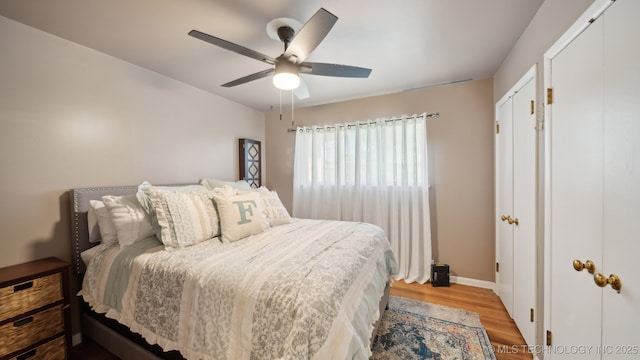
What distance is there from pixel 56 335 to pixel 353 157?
3.15 meters

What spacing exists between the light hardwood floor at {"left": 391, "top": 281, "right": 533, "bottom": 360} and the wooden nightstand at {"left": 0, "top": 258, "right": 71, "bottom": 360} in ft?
9.22

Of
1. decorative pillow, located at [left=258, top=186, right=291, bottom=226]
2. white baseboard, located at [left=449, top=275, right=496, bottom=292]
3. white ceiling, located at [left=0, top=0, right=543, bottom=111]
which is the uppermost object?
white ceiling, located at [left=0, top=0, right=543, bottom=111]

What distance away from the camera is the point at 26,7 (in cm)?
146

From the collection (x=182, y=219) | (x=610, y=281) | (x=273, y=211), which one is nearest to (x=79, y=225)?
(x=182, y=219)

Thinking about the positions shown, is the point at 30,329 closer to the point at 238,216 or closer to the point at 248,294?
the point at 238,216

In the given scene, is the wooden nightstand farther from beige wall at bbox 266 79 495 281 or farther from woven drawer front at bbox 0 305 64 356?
beige wall at bbox 266 79 495 281

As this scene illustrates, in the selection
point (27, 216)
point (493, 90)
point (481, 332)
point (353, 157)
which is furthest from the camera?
point (353, 157)

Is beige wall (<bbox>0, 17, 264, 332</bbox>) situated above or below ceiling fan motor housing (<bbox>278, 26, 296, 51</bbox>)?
below

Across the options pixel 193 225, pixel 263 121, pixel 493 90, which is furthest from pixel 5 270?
pixel 493 90

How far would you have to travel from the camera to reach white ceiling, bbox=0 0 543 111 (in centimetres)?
146

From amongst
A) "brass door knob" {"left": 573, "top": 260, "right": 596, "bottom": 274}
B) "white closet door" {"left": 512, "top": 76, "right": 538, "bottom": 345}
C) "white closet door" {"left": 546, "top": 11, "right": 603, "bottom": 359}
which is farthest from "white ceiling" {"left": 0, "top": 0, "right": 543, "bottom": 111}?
"brass door knob" {"left": 573, "top": 260, "right": 596, "bottom": 274}

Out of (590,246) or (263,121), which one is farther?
(263,121)

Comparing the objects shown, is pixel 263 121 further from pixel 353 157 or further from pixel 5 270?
pixel 5 270

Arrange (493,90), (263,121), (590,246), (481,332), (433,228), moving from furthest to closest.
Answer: (263,121)
(433,228)
(493,90)
(481,332)
(590,246)
